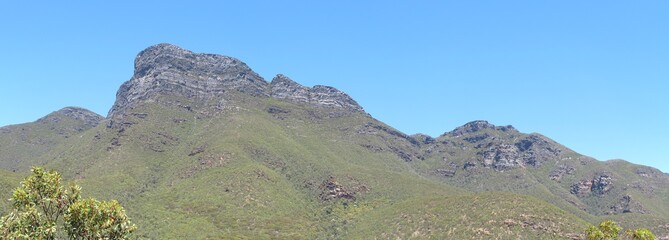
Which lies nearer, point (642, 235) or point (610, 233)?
point (642, 235)

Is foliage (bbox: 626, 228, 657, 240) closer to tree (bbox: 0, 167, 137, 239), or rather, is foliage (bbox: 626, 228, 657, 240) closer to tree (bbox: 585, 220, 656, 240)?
tree (bbox: 585, 220, 656, 240)

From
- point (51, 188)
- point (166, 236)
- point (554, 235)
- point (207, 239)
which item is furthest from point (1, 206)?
point (554, 235)

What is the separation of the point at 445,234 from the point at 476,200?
28.5 meters

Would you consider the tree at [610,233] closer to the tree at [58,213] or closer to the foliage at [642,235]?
the foliage at [642,235]

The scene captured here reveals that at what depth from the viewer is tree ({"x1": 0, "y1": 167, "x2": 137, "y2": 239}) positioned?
28.1 m

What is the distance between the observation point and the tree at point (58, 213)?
2812cm

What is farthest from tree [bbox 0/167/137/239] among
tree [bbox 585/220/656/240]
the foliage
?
the foliage

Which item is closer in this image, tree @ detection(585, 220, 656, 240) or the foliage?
the foliage

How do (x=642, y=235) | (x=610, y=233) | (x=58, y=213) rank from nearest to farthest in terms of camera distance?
(x=58, y=213) < (x=642, y=235) < (x=610, y=233)

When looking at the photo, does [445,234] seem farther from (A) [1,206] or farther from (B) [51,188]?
(B) [51,188]

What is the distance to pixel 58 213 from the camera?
98.3 feet

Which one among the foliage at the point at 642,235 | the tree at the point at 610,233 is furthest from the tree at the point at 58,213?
the foliage at the point at 642,235

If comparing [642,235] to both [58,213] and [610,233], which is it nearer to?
[610,233]

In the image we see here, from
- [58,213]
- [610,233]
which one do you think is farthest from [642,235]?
[58,213]
